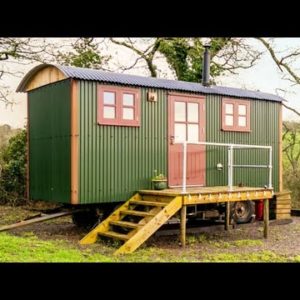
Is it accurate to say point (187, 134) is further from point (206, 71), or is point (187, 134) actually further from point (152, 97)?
point (206, 71)

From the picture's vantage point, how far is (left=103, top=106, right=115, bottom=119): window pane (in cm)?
971

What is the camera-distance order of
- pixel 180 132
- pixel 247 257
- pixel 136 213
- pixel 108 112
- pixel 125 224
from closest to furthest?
pixel 247 257
pixel 125 224
pixel 136 213
pixel 108 112
pixel 180 132

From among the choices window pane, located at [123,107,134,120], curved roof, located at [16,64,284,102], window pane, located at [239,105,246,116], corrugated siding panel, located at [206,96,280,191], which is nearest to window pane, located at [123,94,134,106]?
window pane, located at [123,107,134,120]

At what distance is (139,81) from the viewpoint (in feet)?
33.7

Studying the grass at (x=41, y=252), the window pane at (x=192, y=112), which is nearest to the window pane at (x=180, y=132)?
the window pane at (x=192, y=112)

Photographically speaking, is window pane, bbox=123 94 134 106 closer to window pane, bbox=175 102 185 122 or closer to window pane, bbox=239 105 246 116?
window pane, bbox=175 102 185 122

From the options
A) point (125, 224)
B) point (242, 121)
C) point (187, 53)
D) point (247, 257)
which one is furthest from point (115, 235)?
point (187, 53)

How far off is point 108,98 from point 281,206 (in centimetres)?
625

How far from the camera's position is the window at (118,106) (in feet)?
31.8

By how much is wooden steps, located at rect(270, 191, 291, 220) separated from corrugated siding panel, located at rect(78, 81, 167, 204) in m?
4.16

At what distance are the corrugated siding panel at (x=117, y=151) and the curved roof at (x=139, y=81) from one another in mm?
189
